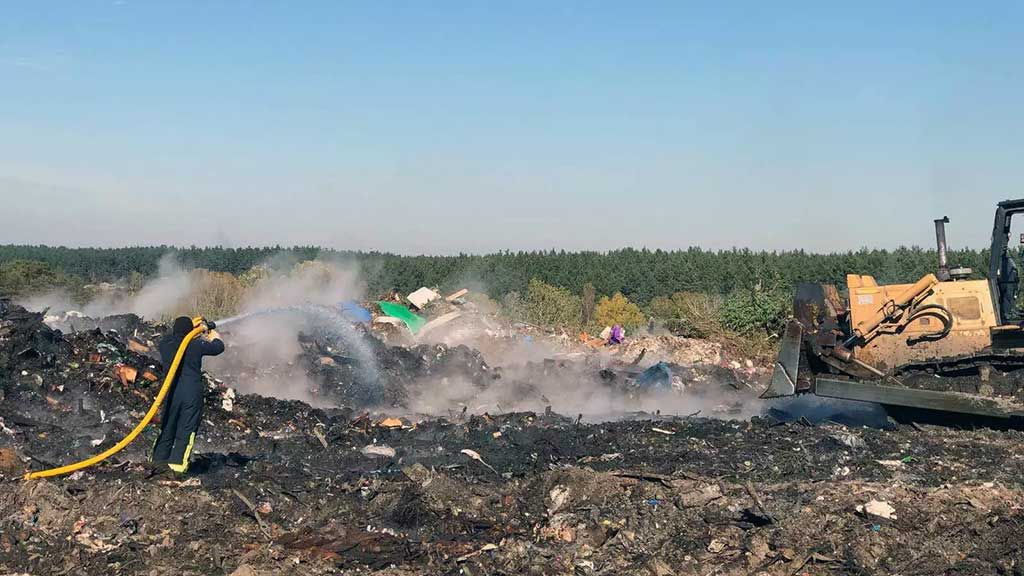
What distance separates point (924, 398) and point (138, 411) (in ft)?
31.7

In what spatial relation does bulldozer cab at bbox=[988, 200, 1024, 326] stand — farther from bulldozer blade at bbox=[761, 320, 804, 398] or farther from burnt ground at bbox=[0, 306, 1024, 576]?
bulldozer blade at bbox=[761, 320, 804, 398]

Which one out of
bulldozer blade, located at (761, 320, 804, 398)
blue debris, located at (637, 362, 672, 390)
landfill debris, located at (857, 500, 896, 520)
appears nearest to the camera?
landfill debris, located at (857, 500, 896, 520)

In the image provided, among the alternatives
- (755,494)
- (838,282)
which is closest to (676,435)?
(755,494)

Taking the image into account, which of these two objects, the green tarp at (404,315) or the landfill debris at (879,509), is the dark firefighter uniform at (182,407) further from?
the green tarp at (404,315)

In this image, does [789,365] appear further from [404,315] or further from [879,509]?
[404,315]

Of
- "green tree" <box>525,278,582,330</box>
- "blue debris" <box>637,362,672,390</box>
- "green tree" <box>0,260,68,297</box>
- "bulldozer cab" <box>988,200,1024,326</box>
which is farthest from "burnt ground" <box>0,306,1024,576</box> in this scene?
"green tree" <box>0,260,68,297</box>

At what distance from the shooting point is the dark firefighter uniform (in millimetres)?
9031

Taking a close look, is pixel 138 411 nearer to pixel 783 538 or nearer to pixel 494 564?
pixel 494 564

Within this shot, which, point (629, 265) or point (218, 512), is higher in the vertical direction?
point (629, 265)

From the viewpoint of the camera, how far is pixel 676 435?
1151 centimetres

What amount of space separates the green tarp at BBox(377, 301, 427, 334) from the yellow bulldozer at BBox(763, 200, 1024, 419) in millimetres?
11464

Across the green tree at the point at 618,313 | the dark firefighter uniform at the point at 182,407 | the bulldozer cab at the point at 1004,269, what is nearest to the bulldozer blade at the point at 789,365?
the bulldozer cab at the point at 1004,269

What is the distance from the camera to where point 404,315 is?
22781mm

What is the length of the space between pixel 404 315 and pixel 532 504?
1491 cm
